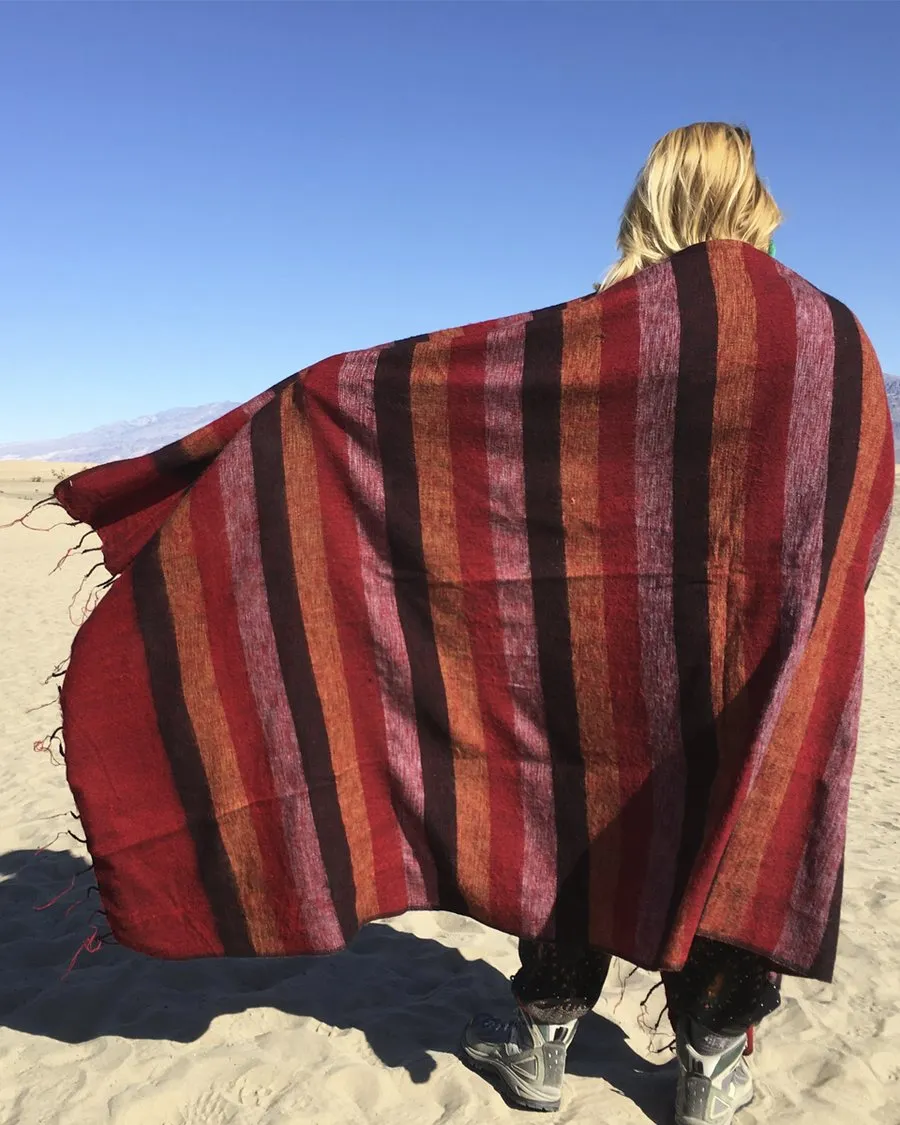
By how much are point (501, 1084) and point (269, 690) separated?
1.39 m

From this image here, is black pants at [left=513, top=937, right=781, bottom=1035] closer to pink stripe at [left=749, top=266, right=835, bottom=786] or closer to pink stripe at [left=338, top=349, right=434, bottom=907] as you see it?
pink stripe at [left=338, top=349, right=434, bottom=907]

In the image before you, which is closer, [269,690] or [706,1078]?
[269,690]

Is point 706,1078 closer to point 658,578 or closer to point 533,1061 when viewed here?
point 533,1061

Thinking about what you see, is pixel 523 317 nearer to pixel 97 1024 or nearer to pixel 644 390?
pixel 644 390

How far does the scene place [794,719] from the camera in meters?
1.98

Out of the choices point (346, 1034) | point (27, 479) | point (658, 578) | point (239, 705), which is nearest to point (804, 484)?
point (658, 578)

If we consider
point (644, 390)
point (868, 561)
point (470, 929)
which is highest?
point (644, 390)

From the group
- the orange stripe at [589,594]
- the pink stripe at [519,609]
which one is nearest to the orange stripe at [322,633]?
the pink stripe at [519,609]

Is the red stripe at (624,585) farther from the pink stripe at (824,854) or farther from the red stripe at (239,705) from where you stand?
the red stripe at (239,705)

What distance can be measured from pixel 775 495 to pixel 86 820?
174 centimetres

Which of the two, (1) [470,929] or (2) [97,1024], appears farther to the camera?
(1) [470,929]

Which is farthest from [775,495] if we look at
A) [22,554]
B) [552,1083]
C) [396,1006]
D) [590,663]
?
[22,554]

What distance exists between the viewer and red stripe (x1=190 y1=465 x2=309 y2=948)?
2186mm

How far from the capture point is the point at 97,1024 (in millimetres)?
3031
